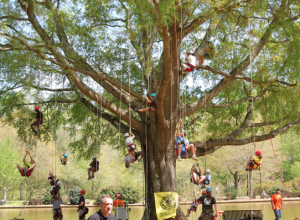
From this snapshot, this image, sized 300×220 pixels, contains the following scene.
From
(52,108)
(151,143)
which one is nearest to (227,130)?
(151,143)

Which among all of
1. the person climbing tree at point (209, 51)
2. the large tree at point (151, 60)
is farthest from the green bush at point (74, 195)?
the person climbing tree at point (209, 51)

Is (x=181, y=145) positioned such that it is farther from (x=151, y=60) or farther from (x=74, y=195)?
(x=74, y=195)

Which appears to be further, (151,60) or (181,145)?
(151,60)

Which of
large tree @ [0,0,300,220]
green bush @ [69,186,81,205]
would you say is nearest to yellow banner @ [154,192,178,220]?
large tree @ [0,0,300,220]

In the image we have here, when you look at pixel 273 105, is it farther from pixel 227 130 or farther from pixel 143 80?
pixel 143 80

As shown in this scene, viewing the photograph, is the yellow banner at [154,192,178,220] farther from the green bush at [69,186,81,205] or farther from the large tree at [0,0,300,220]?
the green bush at [69,186,81,205]

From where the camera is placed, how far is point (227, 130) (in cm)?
1666

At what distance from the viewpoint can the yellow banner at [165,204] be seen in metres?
10.3

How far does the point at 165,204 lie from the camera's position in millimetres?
10438

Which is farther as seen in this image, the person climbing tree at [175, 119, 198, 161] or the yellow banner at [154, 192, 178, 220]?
the person climbing tree at [175, 119, 198, 161]

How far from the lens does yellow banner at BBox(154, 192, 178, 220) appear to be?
1032 centimetres

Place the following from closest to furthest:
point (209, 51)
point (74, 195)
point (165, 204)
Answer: point (165, 204) < point (209, 51) < point (74, 195)

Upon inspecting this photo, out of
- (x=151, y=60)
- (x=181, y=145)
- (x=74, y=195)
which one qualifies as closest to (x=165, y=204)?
(x=181, y=145)

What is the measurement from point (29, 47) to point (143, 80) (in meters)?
5.26
